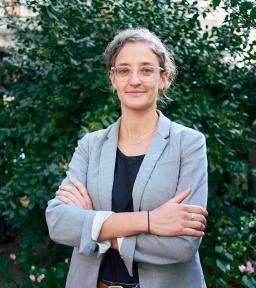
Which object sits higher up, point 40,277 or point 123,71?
point 123,71

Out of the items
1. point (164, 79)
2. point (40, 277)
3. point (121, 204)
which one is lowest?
point (40, 277)

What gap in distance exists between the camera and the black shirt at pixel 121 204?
6.07ft

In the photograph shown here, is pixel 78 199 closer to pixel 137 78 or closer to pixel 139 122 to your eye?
pixel 139 122

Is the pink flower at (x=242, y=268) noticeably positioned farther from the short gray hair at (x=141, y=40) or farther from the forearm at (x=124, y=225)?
the short gray hair at (x=141, y=40)

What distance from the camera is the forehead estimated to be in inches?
74.6

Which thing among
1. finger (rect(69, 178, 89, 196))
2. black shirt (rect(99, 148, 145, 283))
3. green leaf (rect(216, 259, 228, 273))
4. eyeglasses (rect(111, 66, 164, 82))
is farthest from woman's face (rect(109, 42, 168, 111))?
green leaf (rect(216, 259, 228, 273))

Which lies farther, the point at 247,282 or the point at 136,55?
the point at 247,282

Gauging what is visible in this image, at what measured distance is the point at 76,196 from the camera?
1951 millimetres

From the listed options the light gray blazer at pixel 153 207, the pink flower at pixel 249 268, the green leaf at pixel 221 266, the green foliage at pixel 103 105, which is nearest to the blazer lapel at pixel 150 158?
the light gray blazer at pixel 153 207

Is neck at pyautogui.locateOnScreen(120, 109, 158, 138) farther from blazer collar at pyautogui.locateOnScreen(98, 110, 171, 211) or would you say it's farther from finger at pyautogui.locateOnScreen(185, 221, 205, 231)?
finger at pyautogui.locateOnScreen(185, 221, 205, 231)

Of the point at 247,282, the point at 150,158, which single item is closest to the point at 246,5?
the point at 150,158

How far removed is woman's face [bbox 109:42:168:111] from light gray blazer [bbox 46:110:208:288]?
16 centimetres

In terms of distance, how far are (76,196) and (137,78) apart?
578 millimetres

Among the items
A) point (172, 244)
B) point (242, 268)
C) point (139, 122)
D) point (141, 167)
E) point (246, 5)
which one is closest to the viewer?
point (172, 244)
